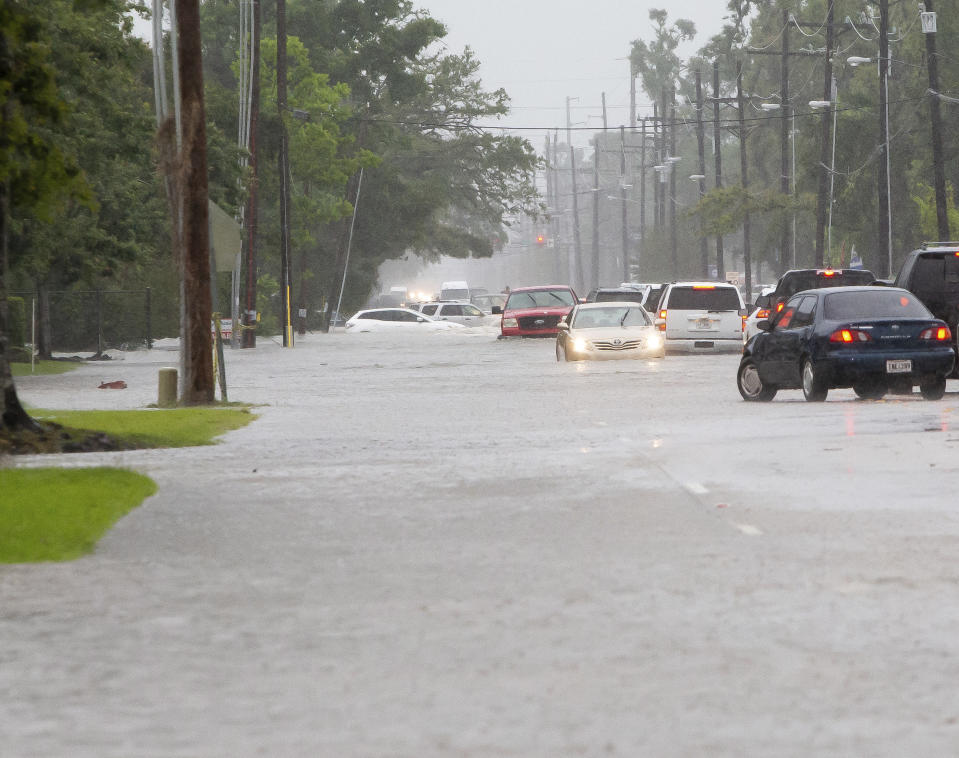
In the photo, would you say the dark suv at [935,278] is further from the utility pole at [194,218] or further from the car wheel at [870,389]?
the utility pole at [194,218]

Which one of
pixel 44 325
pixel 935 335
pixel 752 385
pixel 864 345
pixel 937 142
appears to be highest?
pixel 937 142

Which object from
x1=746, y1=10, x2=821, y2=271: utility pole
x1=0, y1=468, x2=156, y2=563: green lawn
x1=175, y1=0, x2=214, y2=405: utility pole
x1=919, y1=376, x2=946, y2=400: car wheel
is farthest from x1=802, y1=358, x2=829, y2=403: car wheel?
x1=746, y1=10, x2=821, y2=271: utility pole

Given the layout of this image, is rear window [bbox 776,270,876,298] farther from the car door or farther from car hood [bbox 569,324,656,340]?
the car door

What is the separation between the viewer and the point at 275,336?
75062mm

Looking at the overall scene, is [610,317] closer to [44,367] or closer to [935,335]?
[44,367]

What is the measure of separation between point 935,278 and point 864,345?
338 cm

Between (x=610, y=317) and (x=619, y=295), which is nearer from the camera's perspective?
(x=610, y=317)

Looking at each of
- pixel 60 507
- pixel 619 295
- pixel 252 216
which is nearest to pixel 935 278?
pixel 60 507

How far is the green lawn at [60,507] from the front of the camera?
11609 millimetres

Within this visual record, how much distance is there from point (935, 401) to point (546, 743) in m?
18.6

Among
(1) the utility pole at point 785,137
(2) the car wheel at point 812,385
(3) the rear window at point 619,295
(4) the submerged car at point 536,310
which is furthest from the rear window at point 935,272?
(1) the utility pole at point 785,137

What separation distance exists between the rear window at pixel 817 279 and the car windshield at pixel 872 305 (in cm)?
1335

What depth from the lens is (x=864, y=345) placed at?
2406 cm

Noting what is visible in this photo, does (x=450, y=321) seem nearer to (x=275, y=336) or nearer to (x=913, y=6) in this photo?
(x=275, y=336)
